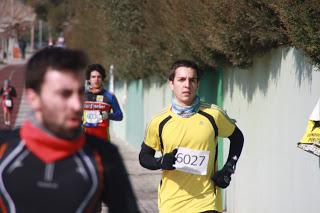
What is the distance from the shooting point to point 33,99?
10.7 ft

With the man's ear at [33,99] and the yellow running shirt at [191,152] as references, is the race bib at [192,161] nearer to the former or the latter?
the yellow running shirt at [191,152]

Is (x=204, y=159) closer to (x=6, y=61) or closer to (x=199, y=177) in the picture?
(x=199, y=177)

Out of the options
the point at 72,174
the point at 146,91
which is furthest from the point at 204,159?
the point at 146,91

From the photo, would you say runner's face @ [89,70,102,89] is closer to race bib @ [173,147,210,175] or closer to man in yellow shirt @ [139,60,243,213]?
man in yellow shirt @ [139,60,243,213]

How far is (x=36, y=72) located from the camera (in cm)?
325

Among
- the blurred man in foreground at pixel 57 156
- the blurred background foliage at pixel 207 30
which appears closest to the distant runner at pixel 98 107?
the blurred background foliage at pixel 207 30

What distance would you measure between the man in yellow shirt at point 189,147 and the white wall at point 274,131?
0.92m

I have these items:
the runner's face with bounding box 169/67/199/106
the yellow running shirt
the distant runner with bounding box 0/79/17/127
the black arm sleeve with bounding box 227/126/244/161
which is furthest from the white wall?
the distant runner with bounding box 0/79/17/127

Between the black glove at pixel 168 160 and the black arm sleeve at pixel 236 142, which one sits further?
the black arm sleeve at pixel 236 142

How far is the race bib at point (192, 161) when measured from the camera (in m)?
6.21

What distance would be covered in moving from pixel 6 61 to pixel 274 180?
6781cm

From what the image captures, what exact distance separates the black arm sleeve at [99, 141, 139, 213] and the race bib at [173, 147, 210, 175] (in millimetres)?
2695

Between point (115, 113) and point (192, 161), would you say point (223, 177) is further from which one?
Answer: point (115, 113)

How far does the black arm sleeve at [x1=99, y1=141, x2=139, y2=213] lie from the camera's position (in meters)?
3.43
